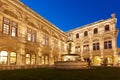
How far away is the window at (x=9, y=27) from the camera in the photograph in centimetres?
1691

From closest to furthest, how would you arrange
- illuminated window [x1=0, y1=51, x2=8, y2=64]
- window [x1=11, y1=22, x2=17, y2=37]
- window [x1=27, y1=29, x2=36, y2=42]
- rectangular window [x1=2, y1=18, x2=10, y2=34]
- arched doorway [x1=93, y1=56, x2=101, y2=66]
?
illuminated window [x1=0, y1=51, x2=8, y2=64] < rectangular window [x1=2, y1=18, x2=10, y2=34] < window [x1=11, y1=22, x2=17, y2=37] < window [x1=27, y1=29, x2=36, y2=42] < arched doorway [x1=93, y1=56, x2=101, y2=66]

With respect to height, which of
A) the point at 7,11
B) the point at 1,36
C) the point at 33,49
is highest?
the point at 7,11

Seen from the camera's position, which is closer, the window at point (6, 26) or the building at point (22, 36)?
the building at point (22, 36)

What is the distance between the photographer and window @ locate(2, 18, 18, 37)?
16909 millimetres

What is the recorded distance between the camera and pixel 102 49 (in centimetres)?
3384

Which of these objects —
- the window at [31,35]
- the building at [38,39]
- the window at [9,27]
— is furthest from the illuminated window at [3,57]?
the window at [31,35]

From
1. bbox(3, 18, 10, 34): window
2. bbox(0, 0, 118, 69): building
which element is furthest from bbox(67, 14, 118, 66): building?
bbox(3, 18, 10, 34): window

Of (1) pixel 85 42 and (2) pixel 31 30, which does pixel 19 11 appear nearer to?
(2) pixel 31 30

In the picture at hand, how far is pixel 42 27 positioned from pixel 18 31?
280 inches

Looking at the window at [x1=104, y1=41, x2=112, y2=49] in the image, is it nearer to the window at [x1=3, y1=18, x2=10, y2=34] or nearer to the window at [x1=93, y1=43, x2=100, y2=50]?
the window at [x1=93, y1=43, x2=100, y2=50]

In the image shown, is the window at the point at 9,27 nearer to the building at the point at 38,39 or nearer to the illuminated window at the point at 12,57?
the building at the point at 38,39

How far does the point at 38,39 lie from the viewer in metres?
23.8

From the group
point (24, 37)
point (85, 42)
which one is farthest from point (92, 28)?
point (24, 37)

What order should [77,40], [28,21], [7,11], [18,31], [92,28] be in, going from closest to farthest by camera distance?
[7,11], [18,31], [28,21], [92,28], [77,40]
